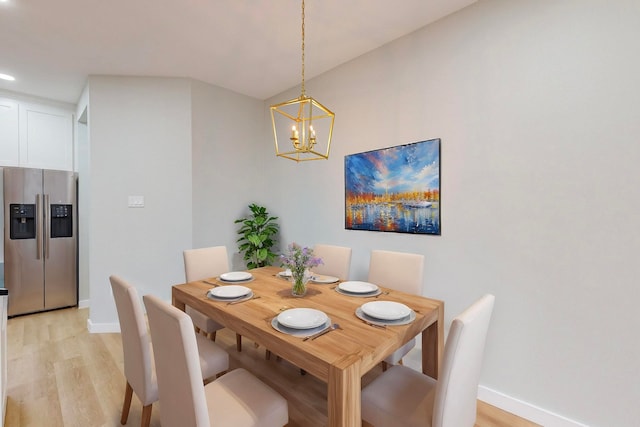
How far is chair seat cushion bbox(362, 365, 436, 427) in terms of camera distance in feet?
3.85

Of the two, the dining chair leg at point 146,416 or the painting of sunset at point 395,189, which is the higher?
the painting of sunset at point 395,189

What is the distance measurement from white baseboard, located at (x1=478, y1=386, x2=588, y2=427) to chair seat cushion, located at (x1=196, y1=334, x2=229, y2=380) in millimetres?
1769

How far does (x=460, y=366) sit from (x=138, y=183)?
3.36 m

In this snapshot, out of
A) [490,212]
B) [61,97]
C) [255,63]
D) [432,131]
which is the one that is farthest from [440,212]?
[61,97]

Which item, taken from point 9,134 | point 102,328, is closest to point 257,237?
point 102,328

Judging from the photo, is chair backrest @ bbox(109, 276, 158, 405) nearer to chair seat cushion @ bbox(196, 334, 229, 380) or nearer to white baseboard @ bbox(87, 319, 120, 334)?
chair seat cushion @ bbox(196, 334, 229, 380)

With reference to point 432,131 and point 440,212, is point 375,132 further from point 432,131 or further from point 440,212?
point 440,212

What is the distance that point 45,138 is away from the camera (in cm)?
364

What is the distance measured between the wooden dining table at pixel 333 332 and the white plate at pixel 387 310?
0.17 feet

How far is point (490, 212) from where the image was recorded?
6.43 feet

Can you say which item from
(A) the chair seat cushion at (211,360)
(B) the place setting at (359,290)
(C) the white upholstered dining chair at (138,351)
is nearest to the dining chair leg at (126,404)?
(C) the white upholstered dining chair at (138,351)

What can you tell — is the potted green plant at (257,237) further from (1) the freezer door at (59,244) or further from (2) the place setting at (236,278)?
(1) the freezer door at (59,244)

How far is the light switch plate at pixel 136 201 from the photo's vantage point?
3.09 metres

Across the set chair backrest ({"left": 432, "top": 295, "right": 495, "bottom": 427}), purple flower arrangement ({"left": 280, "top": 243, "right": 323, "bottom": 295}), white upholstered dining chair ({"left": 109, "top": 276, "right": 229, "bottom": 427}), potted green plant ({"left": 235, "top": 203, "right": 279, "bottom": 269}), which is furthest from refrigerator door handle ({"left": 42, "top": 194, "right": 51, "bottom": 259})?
chair backrest ({"left": 432, "top": 295, "right": 495, "bottom": 427})
